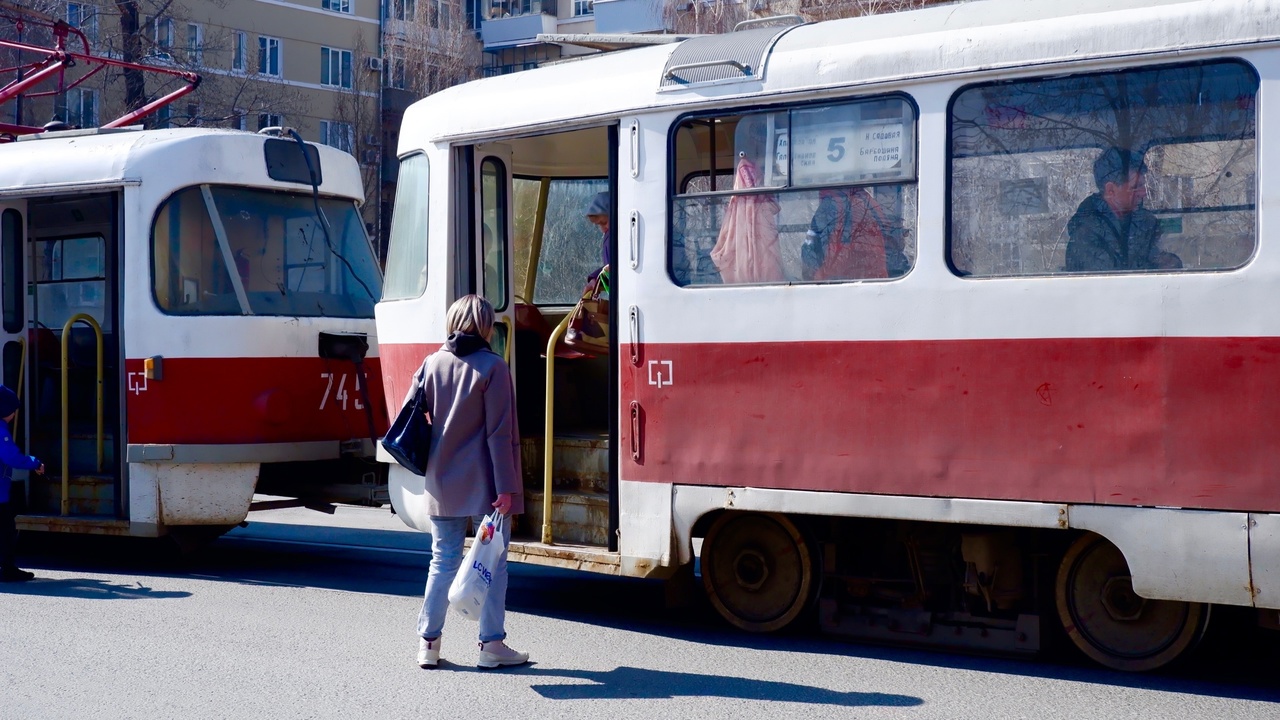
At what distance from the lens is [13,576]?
9.17 m

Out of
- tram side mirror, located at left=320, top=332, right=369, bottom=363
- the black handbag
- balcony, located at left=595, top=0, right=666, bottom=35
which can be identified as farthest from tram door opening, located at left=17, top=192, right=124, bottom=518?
balcony, located at left=595, top=0, right=666, bottom=35

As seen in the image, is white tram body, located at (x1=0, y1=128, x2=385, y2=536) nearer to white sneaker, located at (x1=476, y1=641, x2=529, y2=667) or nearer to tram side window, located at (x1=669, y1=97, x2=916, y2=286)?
white sneaker, located at (x1=476, y1=641, x2=529, y2=667)

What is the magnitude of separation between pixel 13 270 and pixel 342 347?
2619 millimetres

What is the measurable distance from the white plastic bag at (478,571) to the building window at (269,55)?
146ft

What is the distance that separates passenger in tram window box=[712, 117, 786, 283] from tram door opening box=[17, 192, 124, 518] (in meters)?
4.94

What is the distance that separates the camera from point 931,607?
Answer: 6.94 m

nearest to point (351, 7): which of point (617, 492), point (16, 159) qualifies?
point (16, 159)

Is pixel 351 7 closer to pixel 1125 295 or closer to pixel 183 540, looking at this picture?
pixel 183 540

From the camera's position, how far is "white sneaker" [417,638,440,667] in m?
6.56

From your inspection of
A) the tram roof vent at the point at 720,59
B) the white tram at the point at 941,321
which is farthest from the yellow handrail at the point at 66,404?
the tram roof vent at the point at 720,59

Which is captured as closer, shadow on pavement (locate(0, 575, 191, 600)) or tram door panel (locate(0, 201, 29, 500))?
shadow on pavement (locate(0, 575, 191, 600))

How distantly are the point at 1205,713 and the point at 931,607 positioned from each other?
153 centimetres

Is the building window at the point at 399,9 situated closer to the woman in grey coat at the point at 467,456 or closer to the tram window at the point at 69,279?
the tram window at the point at 69,279

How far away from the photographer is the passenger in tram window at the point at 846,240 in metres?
6.61
